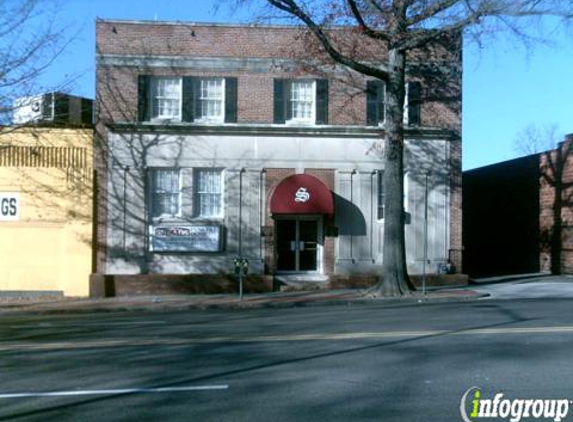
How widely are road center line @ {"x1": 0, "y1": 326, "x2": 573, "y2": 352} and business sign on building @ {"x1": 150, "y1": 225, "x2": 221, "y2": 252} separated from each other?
11574 millimetres

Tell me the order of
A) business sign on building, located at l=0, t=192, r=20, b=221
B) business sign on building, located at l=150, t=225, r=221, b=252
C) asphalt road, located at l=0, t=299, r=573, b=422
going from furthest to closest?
business sign on building, located at l=150, t=225, r=221, b=252 → business sign on building, located at l=0, t=192, r=20, b=221 → asphalt road, located at l=0, t=299, r=573, b=422

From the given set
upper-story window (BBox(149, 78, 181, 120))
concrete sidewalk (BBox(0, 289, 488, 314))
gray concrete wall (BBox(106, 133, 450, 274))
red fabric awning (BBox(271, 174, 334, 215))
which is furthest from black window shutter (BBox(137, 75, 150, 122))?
Result: concrete sidewalk (BBox(0, 289, 488, 314))

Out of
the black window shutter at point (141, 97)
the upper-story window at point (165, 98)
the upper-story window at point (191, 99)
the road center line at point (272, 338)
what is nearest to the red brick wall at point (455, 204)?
the upper-story window at point (191, 99)

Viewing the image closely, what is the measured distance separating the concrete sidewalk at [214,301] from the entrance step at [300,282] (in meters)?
1.03

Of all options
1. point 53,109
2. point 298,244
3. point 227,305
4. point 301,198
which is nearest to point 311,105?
point 301,198

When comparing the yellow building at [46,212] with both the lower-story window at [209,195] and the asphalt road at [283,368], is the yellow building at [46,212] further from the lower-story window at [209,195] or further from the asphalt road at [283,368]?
the asphalt road at [283,368]

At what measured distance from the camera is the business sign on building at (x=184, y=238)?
23.8 meters

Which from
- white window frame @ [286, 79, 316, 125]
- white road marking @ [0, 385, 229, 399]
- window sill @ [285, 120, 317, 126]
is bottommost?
white road marking @ [0, 385, 229, 399]

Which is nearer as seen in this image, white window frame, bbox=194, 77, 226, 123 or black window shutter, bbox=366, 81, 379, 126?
white window frame, bbox=194, 77, 226, 123

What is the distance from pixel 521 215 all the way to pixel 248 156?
46.3 ft

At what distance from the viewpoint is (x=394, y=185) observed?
21.3 metres

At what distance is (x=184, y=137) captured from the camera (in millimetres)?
23969

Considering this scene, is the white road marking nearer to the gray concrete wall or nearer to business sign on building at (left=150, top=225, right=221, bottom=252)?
business sign on building at (left=150, top=225, right=221, bottom=252)

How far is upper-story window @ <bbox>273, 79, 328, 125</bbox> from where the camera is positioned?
24.3 meters
